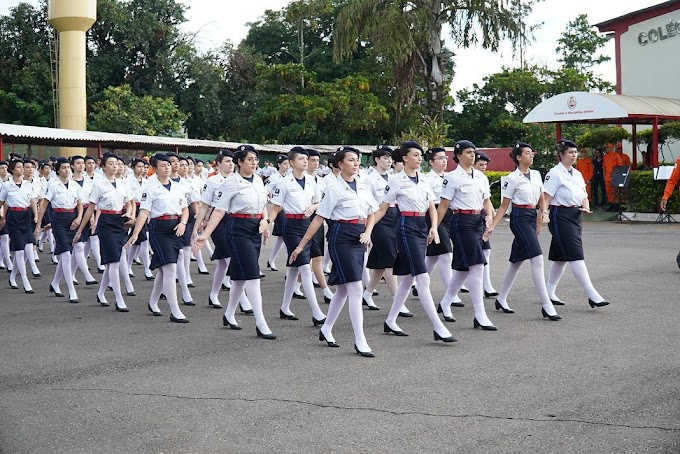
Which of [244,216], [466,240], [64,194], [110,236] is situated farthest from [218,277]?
[466,240]

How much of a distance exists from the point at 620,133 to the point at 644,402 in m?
23.4

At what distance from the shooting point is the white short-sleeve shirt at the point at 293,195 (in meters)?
10.5

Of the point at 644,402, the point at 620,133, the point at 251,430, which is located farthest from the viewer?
the point at 620,133

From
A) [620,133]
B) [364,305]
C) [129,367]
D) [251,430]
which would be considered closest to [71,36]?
[620,133]

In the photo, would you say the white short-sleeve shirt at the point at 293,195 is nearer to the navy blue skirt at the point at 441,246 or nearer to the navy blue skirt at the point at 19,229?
the navy blue skirt at the point at 441,246

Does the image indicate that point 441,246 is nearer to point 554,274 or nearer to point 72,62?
point 554,274

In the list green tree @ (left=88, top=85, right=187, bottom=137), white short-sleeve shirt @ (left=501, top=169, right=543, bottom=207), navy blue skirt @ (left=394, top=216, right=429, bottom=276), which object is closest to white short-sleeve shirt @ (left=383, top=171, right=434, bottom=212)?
navy blue skirt @ (left=394, top=216, right=429, bottom=276)

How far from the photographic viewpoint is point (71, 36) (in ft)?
122

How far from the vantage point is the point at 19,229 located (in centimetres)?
1430

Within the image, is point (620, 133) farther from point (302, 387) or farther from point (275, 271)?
point (302, 387)

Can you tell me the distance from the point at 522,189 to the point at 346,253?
9.90 feet

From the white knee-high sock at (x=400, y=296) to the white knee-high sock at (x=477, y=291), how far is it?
2.72ft

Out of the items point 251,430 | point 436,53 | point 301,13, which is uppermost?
point 301,13

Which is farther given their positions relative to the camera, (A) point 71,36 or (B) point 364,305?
(A) point 71,36
